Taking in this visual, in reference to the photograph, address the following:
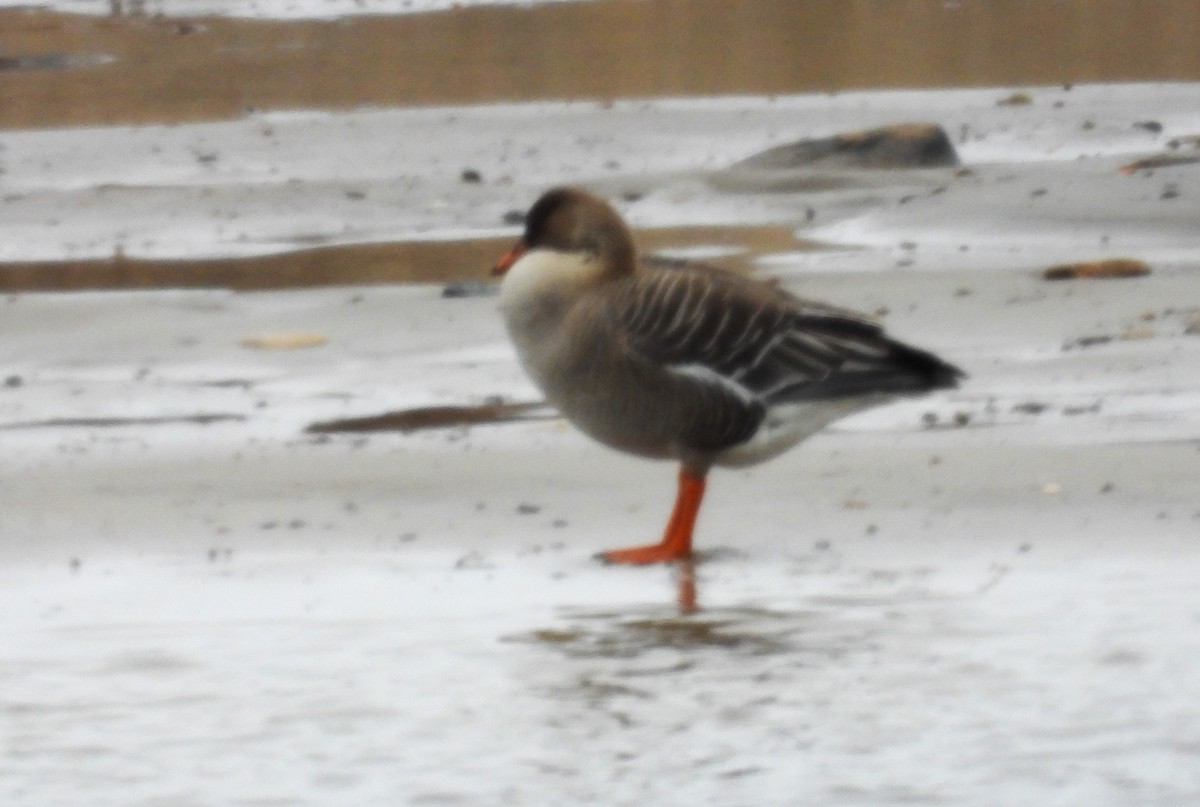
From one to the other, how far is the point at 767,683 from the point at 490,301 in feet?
18.8

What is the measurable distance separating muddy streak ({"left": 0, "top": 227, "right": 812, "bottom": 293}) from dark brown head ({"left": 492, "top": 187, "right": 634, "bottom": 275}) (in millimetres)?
4958

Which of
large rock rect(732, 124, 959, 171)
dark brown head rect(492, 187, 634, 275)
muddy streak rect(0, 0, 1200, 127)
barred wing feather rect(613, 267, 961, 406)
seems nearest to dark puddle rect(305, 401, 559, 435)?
dark brown head rect(492, 187, 634, 275)

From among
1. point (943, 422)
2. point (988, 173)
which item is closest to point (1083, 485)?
point (943, 422)

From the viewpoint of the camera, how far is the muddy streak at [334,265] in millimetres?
12125

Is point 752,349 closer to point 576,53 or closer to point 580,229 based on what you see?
point 580,229

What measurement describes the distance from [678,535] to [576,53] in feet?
62.5

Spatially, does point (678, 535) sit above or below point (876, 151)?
below

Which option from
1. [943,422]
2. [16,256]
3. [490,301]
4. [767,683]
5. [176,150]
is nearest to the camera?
[767,683]

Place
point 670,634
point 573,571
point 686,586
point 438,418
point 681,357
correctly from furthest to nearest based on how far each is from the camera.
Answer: point 438,418, point 681,357, point 573,571, point 686,586, point 670,634

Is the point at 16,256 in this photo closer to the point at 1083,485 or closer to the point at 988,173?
the point at 988,173

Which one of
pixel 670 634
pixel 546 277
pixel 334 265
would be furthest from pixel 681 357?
pixel 334 265

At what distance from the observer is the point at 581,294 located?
6.80 m

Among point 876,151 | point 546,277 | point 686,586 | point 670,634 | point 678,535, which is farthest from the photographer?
point 876,151

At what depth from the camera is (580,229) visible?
6.85m
